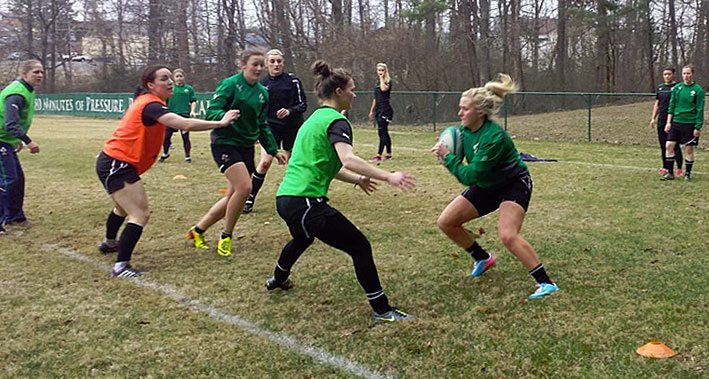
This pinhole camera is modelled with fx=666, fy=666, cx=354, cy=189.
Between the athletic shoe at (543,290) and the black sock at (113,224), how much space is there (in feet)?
12.5

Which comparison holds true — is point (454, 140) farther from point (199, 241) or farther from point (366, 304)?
point (199, 241)

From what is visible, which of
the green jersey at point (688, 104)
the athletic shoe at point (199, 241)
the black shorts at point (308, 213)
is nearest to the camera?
the black shorts at point (308, 213)

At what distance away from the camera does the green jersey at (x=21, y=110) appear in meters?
7.27

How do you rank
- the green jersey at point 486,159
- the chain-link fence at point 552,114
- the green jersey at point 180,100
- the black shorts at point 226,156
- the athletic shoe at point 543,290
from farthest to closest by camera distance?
the chain-link fence at point 552,114, the green jersey at point 180,100, the black shorts at point 226,156, the athletic shoe at point 543,290, the green jersey at point 486,159

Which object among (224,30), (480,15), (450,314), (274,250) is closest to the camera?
(450,314)

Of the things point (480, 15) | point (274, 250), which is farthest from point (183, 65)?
point (274, 250)

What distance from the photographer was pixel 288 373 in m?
3.72

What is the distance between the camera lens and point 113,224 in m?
6.34

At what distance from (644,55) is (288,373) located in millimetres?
35525

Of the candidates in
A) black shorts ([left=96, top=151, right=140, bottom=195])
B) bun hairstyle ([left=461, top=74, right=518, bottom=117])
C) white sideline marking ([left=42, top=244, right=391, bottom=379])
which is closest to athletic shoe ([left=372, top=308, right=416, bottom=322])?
white sideline marking ([left=42, top=244, right=391, bottom=379])

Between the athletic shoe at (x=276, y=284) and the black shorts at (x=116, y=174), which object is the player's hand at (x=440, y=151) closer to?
the athletic shoe at (x=276, y=284)

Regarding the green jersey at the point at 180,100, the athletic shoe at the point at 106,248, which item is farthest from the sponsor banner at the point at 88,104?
the athletic shoe at the point at 106,248

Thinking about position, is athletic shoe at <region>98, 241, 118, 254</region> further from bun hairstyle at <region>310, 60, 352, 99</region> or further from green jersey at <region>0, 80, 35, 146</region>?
bun hairstyle at <region>310, 60, 352, 99</region>

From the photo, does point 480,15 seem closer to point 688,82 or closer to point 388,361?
point 688,82
